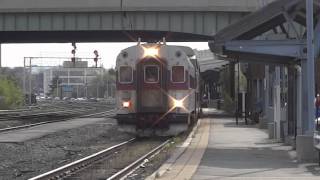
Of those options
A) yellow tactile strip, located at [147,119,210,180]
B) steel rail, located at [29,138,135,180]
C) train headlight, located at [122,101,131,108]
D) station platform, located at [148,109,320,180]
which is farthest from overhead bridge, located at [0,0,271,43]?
steel rail, located at [29,138,135,180]

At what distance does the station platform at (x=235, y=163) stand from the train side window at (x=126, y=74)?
3.88m

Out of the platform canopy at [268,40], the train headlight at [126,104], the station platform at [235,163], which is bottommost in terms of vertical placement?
the station platform at [235,163]

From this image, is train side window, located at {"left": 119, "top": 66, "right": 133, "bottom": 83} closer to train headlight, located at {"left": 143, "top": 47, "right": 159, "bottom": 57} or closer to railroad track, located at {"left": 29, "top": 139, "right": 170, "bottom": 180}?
train headlight, located at {"left": 143, "top": 47, "right": 159, "bottom": 57}

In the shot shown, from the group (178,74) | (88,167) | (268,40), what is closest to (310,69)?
→ (268,40)

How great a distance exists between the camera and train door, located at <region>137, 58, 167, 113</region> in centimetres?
2469

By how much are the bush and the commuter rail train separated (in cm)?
6084

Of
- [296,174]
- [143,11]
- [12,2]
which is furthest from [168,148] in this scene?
[12,2]

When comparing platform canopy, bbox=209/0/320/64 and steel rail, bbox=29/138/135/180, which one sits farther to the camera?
platform canopy, bbox=209/0/320/64

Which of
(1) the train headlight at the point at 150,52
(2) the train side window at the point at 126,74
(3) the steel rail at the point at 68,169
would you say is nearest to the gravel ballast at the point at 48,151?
(3) the steel rail at the point at 68,169

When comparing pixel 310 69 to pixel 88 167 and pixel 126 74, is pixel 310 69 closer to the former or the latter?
pixel 88 167

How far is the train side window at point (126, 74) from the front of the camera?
2478 centimetres

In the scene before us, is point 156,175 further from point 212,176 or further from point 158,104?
point 158,104

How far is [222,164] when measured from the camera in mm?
15172

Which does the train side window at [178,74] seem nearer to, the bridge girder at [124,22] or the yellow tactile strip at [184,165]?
the yellow tactile strip at [184,165]
